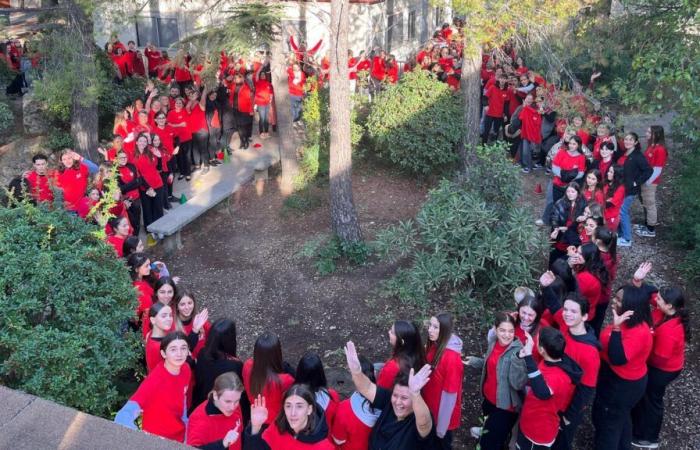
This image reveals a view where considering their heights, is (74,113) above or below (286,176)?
above

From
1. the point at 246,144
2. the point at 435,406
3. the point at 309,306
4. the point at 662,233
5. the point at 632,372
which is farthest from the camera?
the point at 246,144

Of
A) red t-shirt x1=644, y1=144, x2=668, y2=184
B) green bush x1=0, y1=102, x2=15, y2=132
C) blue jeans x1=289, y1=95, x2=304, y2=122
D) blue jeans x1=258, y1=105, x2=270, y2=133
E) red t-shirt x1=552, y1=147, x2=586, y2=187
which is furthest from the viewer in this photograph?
blue jeans x1=289, y1=95, x2=304, y2=122

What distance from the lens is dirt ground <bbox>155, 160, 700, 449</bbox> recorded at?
6207 millimetres

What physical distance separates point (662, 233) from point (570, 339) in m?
5.61

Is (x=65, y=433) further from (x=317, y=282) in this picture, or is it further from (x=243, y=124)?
(x=243, y=124)

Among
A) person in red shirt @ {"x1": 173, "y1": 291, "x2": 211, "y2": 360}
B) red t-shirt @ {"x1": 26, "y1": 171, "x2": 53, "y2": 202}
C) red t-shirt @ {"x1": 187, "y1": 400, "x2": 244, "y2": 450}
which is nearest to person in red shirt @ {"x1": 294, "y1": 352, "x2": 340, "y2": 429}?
red t-shirt @ {"x1": 187, "y1": 400, "x2": 244, "y2": 450}

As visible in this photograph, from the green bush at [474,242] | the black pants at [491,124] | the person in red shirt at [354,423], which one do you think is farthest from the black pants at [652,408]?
the black pants at [491,124]

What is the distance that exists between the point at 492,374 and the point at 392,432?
3.87 ft

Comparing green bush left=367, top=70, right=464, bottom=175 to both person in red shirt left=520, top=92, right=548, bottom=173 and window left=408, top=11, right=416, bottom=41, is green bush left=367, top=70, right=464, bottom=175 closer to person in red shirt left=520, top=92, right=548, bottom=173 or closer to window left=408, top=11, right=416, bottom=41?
person in red shirt left=520, top=92, right=548, bottom=173

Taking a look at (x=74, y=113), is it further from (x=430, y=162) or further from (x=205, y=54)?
(x=430, y=162)

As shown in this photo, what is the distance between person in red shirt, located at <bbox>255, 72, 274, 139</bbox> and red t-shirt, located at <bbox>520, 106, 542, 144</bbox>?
4.68m

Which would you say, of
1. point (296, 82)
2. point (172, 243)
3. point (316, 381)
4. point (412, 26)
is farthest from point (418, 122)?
point (412, 26)

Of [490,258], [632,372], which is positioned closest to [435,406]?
[632,372]

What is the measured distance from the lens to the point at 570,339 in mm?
4621
